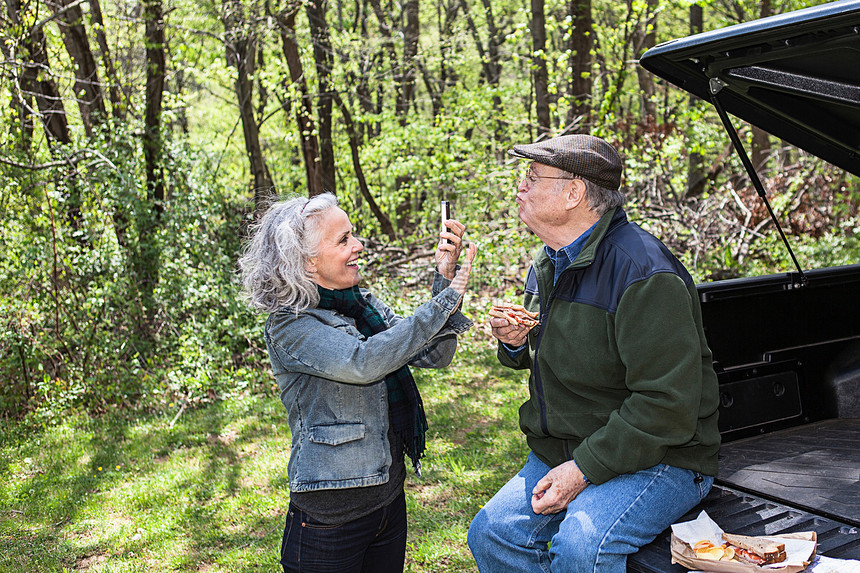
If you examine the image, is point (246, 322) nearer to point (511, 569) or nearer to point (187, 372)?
point (187, 372)

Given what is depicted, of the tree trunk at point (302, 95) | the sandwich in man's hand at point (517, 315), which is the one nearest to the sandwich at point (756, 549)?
the sandwich in man's hand at point (517, 315)

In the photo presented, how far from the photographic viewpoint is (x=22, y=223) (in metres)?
7.32

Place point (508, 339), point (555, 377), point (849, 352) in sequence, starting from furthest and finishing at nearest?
point (849, 352) → point (508, 339) → point (555, 377)

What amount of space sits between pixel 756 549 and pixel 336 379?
4.58 ft

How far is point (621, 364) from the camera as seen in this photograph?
2602 millimetres

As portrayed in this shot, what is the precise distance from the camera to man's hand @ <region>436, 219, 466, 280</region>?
9.50ft

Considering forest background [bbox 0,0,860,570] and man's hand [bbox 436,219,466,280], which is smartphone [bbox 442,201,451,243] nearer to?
man's hand [bbox 436,219,466,280]

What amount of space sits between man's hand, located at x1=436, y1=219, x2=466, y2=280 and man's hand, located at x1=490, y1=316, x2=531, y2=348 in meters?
0.26

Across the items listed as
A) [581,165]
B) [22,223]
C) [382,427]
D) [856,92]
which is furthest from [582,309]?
[22,223]

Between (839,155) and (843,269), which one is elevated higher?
(839,155)

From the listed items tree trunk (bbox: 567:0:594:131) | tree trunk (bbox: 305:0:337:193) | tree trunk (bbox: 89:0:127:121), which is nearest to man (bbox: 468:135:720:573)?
tree trunk (bbox: 567:0:594:131)

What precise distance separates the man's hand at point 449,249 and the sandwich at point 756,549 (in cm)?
131

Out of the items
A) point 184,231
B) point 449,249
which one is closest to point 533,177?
point 449,249

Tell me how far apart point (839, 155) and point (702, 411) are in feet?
5.36
